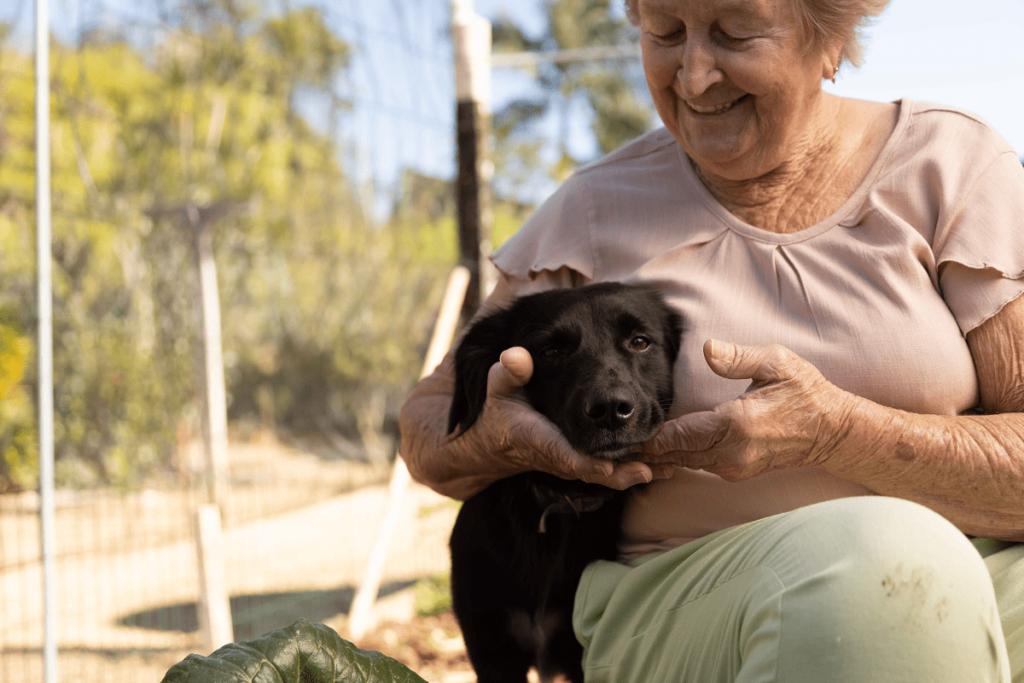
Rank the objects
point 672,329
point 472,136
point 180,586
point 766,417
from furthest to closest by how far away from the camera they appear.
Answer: point 180,586 → point 472,136 → point 672,329 → point 766,417

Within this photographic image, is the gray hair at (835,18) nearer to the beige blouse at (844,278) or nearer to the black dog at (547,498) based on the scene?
the beige blouse at (844,278)

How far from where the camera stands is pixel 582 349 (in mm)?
1772

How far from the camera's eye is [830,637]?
38.7 inches

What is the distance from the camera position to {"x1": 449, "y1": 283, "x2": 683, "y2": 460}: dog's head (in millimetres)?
1719

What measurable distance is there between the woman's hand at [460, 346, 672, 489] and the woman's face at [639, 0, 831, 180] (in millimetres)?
592

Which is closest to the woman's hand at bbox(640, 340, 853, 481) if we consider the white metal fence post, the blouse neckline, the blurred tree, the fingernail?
the fingernail

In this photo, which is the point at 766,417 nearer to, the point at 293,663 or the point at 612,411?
the point at 612,411

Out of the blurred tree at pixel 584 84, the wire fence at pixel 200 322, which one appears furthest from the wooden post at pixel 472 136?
the blurred tree at pixel 584 84

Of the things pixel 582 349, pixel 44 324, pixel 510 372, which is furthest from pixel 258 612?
pixel 510 372

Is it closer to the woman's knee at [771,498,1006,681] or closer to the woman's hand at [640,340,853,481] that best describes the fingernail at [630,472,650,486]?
the woman's hand at [640,340,853,481]

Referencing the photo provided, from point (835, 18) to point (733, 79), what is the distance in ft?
0.76

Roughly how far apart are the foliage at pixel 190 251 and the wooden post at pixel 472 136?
3.15m

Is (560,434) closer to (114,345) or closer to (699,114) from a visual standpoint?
(699,114)

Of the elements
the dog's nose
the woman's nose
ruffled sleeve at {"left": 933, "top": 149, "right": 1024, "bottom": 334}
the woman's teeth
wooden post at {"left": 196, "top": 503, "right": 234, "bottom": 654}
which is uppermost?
the woman's nose
